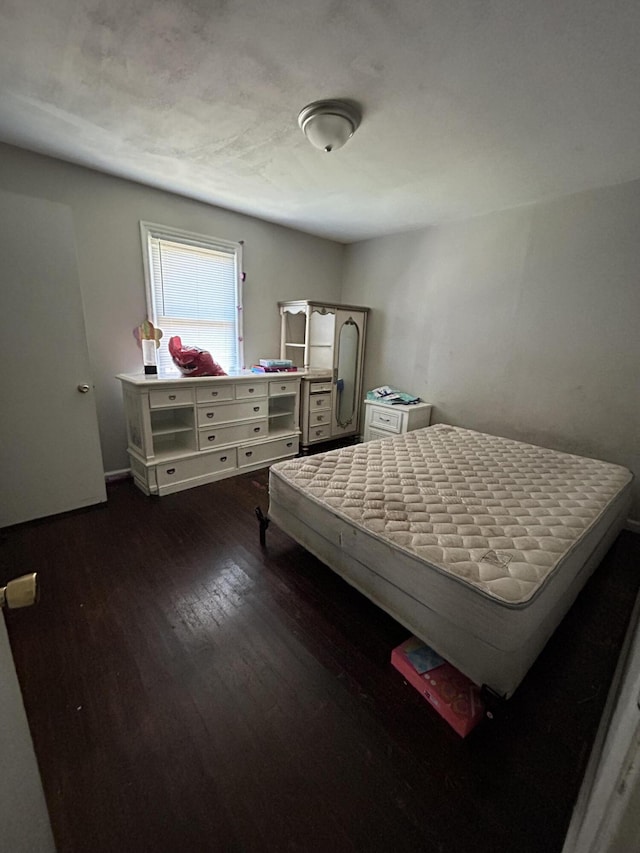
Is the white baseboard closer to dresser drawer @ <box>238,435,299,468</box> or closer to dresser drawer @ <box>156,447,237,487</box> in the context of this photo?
dresser drawer @ <box>156,447,237,487</box>

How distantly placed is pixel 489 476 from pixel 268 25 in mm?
2331

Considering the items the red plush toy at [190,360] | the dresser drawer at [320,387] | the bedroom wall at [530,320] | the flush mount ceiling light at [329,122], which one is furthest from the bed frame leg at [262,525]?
the bedroom wall at [530,320]

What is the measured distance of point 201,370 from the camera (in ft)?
9.68

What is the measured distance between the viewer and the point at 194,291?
317 centimetres

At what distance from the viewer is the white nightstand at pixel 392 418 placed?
346cm

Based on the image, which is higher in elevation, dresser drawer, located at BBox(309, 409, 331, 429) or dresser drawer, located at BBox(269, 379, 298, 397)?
dresser drawer, located at BBox(269, 379, 298, 397)

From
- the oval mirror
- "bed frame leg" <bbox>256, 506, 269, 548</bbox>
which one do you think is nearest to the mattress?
"bed frame leg" <bbox>256, 506, 269, 548</bbox>

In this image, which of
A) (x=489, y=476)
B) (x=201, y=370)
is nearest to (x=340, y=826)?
(x=489, y=476)

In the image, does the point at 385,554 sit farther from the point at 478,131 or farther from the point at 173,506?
the point at 478,131

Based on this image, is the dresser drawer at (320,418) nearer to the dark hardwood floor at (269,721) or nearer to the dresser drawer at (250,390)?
the dresser drawer at (250,390)

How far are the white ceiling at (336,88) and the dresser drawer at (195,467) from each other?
2187 mm

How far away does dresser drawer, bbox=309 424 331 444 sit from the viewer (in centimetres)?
385

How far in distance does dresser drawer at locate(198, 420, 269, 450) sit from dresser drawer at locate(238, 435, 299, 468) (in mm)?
104

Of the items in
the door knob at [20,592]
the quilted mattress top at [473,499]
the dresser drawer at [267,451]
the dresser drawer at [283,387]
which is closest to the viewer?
the door knob at [20,592]
